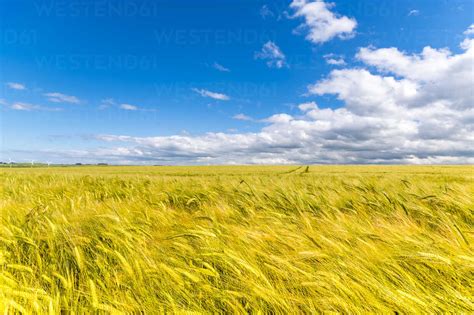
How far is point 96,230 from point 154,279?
0.89 meters

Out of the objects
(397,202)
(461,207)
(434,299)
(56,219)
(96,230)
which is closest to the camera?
(434,299)

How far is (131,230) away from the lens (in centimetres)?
206

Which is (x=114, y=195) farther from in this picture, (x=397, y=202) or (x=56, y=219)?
(x=397, y=202)

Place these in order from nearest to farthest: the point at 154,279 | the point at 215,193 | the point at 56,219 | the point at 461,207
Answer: the point at 154,279 < the point at 56,219 < the point at 461,207 < the point at 215,193

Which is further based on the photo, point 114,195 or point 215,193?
point 114,195

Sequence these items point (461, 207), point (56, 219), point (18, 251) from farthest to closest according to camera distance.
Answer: point (461, 207)
point (56, 219)
point (18, 251)

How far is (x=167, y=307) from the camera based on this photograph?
1.22 metres

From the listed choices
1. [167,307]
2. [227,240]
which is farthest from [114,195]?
[167,307]

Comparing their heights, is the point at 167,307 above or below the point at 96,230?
below

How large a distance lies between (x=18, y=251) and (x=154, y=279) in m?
1.17

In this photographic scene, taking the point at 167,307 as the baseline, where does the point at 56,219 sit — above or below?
above

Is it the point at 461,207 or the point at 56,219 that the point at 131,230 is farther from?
the point at 461,207

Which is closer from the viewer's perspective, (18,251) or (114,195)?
(18,251)

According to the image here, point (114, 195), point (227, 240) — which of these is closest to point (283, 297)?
point (227, 240)
